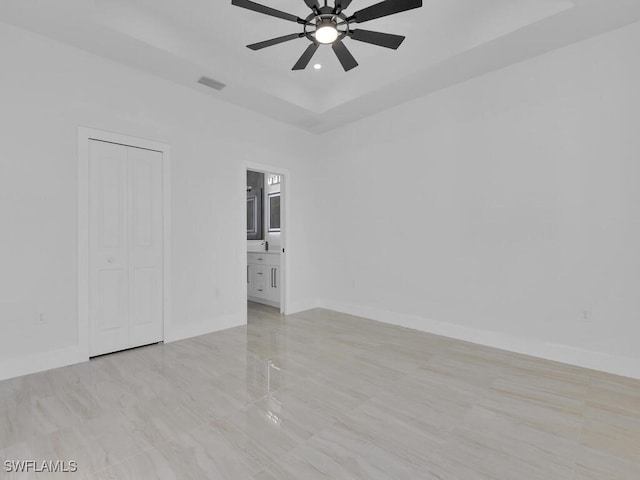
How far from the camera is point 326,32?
2.59 metres

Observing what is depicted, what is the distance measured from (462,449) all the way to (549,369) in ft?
5.63

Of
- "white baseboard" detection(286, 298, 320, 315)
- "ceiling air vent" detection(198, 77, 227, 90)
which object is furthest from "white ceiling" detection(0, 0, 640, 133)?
"white baseboard" detection(286, 298, 320, 315)

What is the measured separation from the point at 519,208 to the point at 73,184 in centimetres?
454

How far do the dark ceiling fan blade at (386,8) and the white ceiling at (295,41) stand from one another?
0.80 m

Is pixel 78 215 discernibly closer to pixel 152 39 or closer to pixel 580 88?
pixel 152 39

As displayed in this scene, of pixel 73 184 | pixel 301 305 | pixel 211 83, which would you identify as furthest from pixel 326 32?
pixel 301 305

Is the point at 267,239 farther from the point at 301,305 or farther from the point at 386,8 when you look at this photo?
the point at 386,8

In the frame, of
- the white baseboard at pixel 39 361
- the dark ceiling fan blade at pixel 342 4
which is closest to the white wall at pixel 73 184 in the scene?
the white baseboard at pixel 39 361

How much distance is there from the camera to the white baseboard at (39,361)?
9.04 ft

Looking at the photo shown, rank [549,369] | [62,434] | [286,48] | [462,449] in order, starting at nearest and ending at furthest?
[462,449]
[62,434]
[549,369]
[286,48]

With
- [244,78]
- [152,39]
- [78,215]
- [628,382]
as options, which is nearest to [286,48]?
[244,78]

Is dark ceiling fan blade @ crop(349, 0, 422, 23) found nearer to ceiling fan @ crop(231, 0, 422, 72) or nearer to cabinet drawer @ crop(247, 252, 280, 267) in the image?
ceiling fan @ crop(231, 0, 422, 72)

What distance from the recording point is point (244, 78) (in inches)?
152

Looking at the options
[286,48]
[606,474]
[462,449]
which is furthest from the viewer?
[286,48]
